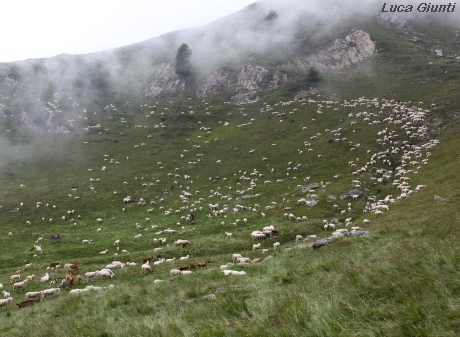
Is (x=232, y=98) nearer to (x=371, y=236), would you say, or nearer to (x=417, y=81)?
(x=417, y=81)

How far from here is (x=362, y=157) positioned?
2202 inches

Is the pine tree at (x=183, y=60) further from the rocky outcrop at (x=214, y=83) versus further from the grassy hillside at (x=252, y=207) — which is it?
the grassy hillside at (x=252, y=207)

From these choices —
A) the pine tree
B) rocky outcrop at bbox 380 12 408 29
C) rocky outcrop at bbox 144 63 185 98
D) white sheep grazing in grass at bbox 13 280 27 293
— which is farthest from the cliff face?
white sheep grazing in grass at bbox 13 280 27 293

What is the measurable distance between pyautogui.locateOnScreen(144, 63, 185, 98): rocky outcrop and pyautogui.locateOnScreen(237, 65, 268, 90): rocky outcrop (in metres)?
25.6

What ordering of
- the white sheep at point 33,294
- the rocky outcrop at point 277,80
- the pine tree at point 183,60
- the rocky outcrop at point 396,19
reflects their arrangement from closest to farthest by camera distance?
1. the white sheep at point 33,294
2. the rocky outcrop at point 277,80
3. the pine tree at point 183,60
4. the rocky outcrop at point 396,19

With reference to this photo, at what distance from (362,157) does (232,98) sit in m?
64.8

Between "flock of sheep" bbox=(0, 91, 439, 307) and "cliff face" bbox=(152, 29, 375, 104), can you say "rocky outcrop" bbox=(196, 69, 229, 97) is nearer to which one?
"cliff face" bbox=(152, 29, 375, 104)

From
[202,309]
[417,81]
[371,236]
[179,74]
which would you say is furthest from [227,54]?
[202,309]

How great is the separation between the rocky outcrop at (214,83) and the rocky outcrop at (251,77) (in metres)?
6.64

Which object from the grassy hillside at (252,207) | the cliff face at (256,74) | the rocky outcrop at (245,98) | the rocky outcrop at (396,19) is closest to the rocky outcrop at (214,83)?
the cliff face at (256,74)

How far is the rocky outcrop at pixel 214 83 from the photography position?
118938mm

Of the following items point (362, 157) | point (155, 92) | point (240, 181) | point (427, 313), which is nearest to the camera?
point (427, 313)

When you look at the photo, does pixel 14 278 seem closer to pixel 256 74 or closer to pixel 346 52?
pixel 256 74

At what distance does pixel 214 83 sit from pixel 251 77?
15635mm
